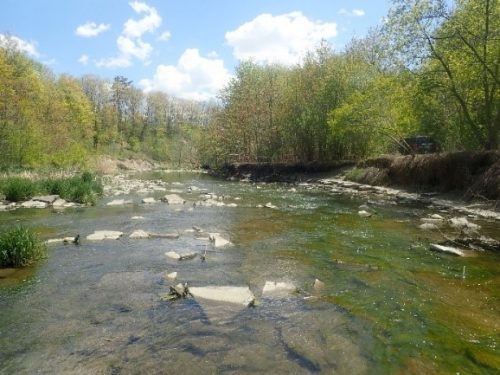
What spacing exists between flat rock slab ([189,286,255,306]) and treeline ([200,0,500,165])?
18.4m

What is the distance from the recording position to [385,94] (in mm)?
28344

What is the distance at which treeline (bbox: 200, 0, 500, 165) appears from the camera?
68.3ft

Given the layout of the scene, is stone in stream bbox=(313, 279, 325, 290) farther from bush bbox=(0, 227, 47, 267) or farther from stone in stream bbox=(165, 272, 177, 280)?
bush bbox=(0, 227, 47, 267)

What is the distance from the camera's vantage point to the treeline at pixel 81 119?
112ft

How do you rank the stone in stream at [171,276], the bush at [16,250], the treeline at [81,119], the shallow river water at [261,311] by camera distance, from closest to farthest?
the shallow river water at [261,311]
the stone in stream at [171,276]
the bush at [16,250]
the treeline at [81,119]

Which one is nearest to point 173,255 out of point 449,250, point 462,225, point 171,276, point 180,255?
point 180,255

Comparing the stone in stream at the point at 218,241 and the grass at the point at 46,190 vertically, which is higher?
the grass at the point at 46,190

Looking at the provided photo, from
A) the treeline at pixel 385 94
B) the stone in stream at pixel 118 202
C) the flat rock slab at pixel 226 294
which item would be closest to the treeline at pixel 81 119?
the stone in stream at pixel 118 202

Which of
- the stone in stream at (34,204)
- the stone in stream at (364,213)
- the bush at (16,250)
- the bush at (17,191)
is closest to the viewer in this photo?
the bush at (16,250)

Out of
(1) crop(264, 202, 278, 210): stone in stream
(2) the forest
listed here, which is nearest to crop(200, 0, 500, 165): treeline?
(2) the forest

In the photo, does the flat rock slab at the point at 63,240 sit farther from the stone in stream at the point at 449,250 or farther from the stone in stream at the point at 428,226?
the stone in stream at the point at 428,226

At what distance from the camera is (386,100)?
29172 mm

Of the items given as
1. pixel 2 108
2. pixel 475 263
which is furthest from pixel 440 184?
pixel 2 108

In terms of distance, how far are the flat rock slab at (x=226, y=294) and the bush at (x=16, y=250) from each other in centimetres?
451
